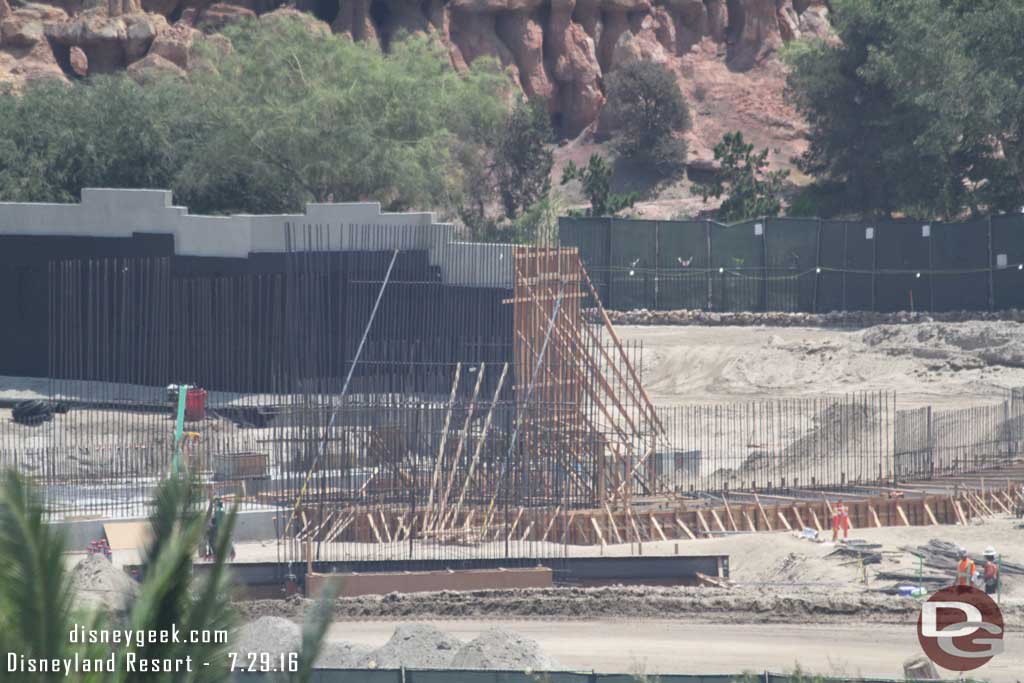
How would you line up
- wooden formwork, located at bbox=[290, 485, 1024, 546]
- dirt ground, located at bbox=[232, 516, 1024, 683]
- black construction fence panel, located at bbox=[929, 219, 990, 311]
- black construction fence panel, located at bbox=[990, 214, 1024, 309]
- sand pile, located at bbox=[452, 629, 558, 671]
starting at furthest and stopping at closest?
black construction fence panel, located at bbox=[929, 219, 990, 311], black construction fence panel, located at bbox=[990, 214, 1024, 309], wooden formwork, located at bbox=[290, 485, 1024, 546], dirt ground, located at bbox=[232, 516, 1024, 683], sand pile, located at bbox=[452, 629, 558, 671]

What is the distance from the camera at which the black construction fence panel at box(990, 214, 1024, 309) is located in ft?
148

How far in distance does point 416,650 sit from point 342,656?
80cm

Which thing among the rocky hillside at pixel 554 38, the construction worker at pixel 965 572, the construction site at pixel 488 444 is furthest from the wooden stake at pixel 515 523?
the rocky hillside at pixel 554 38

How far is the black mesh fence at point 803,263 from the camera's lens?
1812 inches

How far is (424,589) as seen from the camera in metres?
22.8

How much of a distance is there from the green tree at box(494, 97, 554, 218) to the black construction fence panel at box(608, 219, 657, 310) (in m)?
12.7

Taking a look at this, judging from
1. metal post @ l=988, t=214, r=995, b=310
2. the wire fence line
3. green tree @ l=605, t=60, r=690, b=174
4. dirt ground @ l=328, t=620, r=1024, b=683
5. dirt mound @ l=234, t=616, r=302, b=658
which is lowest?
dirt ground @ l=328, t=620, r=1024, b=683

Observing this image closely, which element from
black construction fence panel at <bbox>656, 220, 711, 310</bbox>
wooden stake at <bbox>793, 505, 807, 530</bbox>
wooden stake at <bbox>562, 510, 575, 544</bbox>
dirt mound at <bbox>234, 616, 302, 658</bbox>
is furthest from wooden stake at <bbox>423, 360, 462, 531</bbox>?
black construction fence panel at <bbox>656, 220, 711, 310</bbox>

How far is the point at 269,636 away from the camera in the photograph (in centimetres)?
1761

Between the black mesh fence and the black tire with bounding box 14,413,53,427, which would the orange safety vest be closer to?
the black tire with bounding box 14,413,53,427

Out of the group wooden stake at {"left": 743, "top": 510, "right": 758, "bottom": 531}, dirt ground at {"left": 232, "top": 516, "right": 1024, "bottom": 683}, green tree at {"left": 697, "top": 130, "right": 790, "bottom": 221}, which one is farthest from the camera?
green tree at {"left": 697, "top": 130, "right": 790, "bottom": 221}

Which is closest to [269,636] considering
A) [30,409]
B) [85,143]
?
[30,409]

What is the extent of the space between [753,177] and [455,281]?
2763 cm
